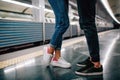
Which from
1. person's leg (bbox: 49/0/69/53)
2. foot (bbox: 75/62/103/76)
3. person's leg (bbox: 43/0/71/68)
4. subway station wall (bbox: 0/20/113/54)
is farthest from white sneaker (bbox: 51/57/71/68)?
subway station wall (bbox: 0/20/113/54)

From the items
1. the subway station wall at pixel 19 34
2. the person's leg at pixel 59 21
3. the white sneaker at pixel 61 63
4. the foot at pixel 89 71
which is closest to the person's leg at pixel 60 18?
the person's leg at pixel 59 21

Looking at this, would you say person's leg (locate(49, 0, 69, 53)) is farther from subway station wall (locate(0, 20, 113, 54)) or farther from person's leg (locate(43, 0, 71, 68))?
subway station wall (locate(0, 20, 113, 54))

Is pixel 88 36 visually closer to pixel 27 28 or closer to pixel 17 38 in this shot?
Answer: pixel 17 38

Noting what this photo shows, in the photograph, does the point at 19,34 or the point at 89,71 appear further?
the point at 19,34

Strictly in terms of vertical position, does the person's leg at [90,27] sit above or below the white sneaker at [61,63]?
above

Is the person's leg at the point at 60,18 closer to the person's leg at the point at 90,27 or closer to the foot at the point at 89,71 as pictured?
the person's leg at the point at 90,27

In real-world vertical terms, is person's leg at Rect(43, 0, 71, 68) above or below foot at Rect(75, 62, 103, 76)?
above

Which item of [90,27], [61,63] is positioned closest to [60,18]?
[90,27]

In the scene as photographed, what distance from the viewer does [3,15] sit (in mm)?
8109

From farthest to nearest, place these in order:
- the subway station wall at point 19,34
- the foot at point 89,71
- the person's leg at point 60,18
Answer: the subway station wall at point 19,34, the person's leg at point 60,18, the foot at point 89,71

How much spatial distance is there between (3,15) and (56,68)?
265 inches

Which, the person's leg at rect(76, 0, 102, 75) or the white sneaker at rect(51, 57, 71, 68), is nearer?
the person's leg at rect(76, 0, 102, 75)

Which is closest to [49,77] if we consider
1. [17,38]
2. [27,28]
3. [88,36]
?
[88,36]

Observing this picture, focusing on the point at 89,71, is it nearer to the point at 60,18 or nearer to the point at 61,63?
the point at 61,63
